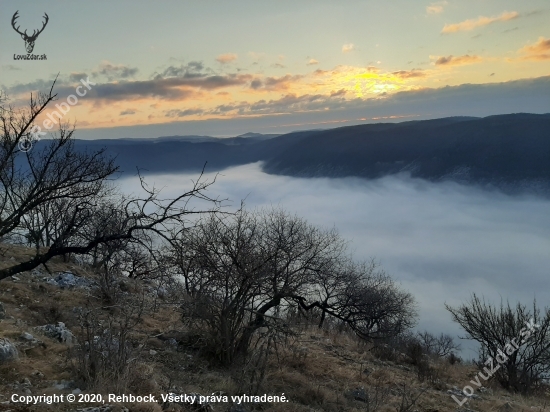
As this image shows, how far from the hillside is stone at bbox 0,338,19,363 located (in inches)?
1.1

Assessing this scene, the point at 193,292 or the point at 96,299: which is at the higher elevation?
the point at 193,292

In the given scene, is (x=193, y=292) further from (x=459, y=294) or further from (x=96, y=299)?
(x=459, y=294)

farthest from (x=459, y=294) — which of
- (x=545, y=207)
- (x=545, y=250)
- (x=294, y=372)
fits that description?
(x=294, y=372)

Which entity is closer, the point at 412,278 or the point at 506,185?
the point at 412,278

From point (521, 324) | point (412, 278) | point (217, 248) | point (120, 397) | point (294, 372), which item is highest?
point (217, 248)

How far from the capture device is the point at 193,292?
314 inches

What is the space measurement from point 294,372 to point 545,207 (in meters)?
216

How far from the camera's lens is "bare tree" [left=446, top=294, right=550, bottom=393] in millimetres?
13375

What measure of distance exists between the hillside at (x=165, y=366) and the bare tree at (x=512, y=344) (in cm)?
76

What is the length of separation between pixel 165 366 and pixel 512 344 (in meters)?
12.5
